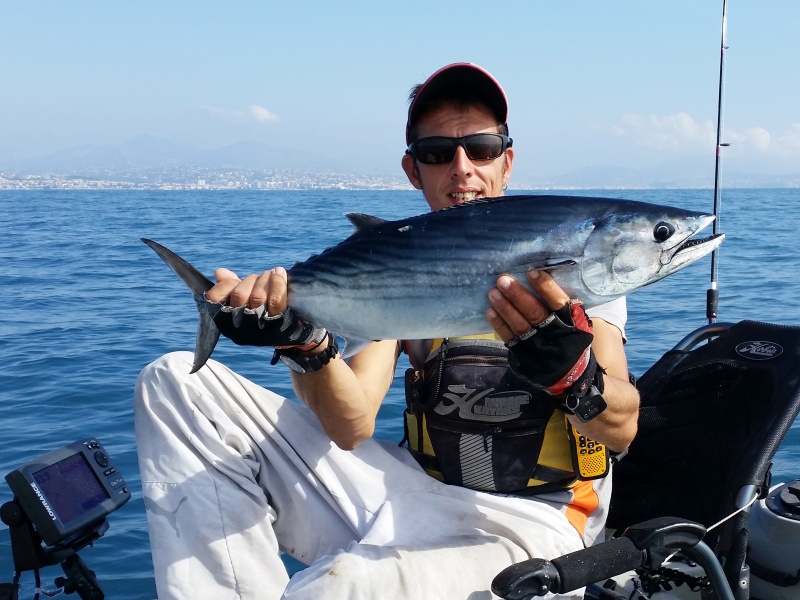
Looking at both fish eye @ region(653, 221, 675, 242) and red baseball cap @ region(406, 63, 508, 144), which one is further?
red baseball cap @ region(406, 63, 508, 144)

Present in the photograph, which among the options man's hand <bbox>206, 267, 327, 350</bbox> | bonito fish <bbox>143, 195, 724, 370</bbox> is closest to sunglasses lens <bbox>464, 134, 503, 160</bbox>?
bonito fish <bbox>143, 195, 724, 370</bbox>

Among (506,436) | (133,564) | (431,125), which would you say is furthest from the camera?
(133,564)

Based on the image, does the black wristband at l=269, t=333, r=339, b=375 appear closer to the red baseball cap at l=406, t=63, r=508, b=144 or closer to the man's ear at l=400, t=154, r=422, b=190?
the man's ear at l=400, t=154, r=422, b=190

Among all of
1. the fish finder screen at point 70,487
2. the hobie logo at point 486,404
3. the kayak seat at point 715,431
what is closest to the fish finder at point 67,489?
the fish finder screen at point 70,487

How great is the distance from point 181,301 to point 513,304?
12014mm

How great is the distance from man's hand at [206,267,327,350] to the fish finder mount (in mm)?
1136

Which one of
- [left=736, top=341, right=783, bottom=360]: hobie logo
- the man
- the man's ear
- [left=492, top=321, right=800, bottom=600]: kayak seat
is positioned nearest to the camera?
[left=492, top=321, right=800, bottom=600]: kayak seat

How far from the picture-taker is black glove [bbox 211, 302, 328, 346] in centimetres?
256

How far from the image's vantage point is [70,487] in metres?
3.24

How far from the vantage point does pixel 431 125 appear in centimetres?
350

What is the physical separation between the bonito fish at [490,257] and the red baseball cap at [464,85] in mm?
1124

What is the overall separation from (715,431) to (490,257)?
1.59m

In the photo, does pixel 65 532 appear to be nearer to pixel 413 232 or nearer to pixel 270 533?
pixel 270 533

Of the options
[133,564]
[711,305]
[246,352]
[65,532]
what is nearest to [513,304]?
[65,532]
